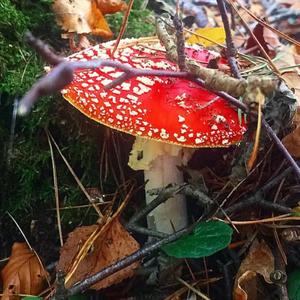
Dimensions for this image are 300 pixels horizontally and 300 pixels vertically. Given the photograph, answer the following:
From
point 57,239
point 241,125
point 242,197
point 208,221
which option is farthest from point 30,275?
point 241,125

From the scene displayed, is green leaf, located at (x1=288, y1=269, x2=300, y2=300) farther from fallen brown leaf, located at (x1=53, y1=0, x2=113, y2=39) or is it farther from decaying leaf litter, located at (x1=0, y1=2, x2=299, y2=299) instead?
fallen brown leaf, located at (x1=53, y1=0, x2=113, y2=39)

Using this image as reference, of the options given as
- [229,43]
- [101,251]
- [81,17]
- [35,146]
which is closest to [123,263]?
[101,251]

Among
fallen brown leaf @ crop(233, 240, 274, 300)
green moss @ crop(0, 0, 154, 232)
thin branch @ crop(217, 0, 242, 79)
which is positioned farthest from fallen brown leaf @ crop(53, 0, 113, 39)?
fallen brown leaf @ crop(233, 240, 274, 300)

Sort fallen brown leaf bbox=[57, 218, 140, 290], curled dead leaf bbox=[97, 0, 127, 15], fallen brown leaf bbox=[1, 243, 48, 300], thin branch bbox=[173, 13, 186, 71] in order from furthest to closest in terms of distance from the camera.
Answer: curled dead leaf bbox=[97, 0, 127, 15], fallen brown leaf bbox=[1, 243, 48, 300], fallen brown leaf bbox=[57, 218, 140, 290], thin branch bbox=[173, 13, 186, 71]

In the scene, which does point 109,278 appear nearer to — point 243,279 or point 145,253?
point 145,253

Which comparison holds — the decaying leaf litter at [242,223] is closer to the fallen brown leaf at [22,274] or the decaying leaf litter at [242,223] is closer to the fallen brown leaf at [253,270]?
the fallen brown leaf at [253,270]

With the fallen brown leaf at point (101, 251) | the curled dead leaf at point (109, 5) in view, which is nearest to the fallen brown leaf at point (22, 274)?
the fallen brown leaf at point (101, 251)
